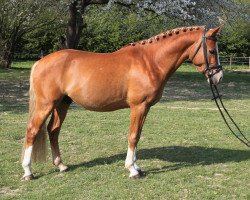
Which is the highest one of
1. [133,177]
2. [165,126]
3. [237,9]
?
[237,9]

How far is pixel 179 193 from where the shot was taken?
213 inches

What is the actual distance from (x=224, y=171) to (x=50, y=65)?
310cm

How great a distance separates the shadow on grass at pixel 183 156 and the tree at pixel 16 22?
18610mm

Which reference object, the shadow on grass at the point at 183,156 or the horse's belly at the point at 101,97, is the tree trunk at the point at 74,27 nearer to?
the shadow on grass at the point at 183,156

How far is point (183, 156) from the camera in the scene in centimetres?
732

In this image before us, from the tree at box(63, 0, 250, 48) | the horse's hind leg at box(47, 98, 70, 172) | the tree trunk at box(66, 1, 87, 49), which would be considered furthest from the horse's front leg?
the tree trunk at box(66, 1, 87, 49)

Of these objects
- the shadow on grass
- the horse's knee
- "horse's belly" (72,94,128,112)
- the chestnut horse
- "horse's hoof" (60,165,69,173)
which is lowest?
the shadow on grass

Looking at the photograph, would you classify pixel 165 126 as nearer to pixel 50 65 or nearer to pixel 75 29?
pixel 50 65

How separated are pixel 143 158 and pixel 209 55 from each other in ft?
7.42

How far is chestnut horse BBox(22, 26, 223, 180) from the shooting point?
235 inches

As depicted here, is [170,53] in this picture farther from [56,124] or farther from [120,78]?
[56,124]

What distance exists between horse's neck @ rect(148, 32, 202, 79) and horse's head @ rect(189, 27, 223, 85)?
0.18 m

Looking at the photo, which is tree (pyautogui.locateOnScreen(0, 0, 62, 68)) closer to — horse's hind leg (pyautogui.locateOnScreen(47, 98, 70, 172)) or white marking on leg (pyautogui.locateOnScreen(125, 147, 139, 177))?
horse's hind leg (pyautogui.locateOnScreen(47, 98, 70, 172))

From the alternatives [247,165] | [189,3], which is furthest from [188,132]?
[189,3]
